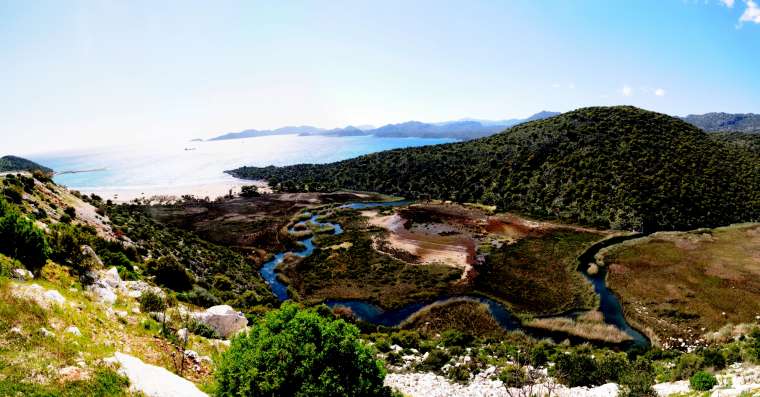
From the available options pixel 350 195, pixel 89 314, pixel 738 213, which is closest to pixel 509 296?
pixel 89 314

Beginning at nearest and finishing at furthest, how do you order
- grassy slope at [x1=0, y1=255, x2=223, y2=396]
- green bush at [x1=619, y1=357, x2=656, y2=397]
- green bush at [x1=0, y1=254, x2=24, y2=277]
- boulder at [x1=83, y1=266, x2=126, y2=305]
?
grassy slope at [x1=0, y1=255, x2=223, y2=396]
green bush at [x1=0, y1=254, x2=24, y2=277]
boulder at [x1=83, y1=266, x2=126, y2=305]
green bush at [x1=619, y1=357, x2=656, y2=397]

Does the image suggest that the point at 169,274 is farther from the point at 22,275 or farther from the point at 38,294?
the point at 38,294

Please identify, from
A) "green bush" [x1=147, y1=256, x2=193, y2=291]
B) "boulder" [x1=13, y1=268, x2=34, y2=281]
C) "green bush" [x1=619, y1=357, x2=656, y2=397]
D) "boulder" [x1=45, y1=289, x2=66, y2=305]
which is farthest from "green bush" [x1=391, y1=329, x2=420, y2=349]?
"boulder" [x1=13, y1=268, x2=34, y2=281]

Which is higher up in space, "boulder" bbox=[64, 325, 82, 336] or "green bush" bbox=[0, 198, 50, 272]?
"green bush" bbox=[0, 198, 50, 272]

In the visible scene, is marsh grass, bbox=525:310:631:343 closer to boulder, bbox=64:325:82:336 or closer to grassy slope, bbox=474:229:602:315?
grassy slope, bbox=474:229:602:315

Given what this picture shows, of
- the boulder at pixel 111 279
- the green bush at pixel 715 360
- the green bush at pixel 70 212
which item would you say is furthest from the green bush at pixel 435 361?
the green bush at pixel 70 212

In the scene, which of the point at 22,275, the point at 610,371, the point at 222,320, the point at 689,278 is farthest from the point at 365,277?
the point at 689,278
